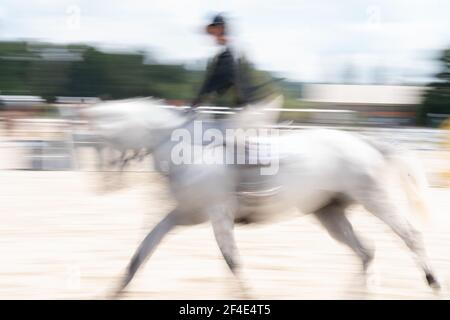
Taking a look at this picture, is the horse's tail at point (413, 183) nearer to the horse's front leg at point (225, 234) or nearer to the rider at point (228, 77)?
the rider at point (228, 77)

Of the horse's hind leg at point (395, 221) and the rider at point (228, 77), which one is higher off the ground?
the rider at point (228, 77)

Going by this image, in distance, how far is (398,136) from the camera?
2080cm

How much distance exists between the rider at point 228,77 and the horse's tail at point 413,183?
124 centimetres

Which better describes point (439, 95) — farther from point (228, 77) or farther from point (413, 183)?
point (228, 77)

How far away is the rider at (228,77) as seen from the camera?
14.3ft

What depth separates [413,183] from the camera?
5.11m

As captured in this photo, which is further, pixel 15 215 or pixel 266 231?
pixel 15 215

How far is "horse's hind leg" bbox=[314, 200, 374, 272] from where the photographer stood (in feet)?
16.1

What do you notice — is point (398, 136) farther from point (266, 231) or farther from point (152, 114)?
point (152, 114)

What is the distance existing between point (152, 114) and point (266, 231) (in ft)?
9.68

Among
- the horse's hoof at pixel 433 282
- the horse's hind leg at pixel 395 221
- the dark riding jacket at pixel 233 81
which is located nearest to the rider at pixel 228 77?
the dark riding jacket at pixel 233 81

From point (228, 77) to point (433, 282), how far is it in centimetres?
195
